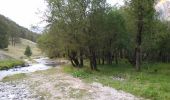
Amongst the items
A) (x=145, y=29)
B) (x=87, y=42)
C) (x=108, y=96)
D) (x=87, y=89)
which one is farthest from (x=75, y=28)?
(x=108, y=96)

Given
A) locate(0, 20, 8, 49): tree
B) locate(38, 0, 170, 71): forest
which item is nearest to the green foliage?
locate(0, 20, 8, 49): tree

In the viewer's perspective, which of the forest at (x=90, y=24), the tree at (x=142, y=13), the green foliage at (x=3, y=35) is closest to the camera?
the tree at (x=142, y=13)

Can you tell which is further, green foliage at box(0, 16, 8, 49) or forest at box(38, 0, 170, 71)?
green foliage at box(0, 16, 8, 49)

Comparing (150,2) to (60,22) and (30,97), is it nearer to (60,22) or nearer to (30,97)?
(60,22)

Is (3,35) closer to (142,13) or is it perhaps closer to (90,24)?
(90,24)

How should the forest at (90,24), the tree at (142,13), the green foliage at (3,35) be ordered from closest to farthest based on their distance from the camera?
the tree at (142,13) < the forest at (90,24) < the green foliage at (3,35)

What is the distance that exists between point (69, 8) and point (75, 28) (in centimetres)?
→ 393

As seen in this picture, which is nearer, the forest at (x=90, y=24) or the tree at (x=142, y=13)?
the tree at (x=142, y=13)

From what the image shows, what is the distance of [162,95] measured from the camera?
26531 millimetres

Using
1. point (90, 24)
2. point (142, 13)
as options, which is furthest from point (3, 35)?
point (142, 13)

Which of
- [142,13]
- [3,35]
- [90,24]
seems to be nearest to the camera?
[142,13]

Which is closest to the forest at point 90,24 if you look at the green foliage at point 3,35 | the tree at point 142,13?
the tree at point 142,13

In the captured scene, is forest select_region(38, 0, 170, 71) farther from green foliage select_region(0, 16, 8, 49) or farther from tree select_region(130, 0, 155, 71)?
green foliage select_region(0, 16, 8, 49)

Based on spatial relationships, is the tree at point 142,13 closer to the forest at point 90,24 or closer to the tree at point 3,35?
the forest at point 90,24
